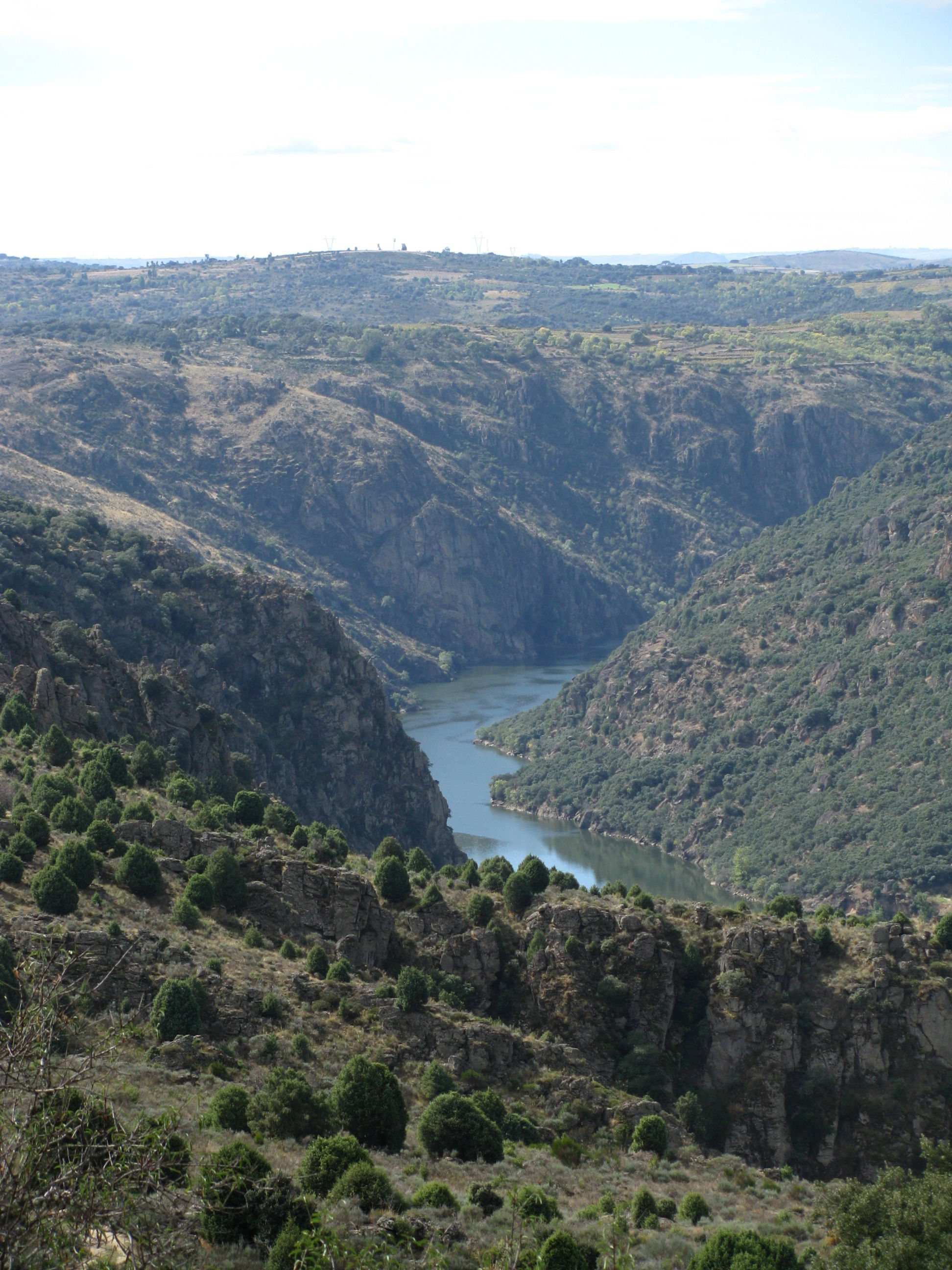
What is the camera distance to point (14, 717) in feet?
247

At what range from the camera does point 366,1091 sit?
145 ft

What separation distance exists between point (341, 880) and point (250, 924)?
4.55 metres

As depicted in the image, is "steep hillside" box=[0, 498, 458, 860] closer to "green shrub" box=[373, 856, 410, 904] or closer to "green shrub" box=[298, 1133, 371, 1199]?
"green shrub" box=[373, 856, 410, 904]

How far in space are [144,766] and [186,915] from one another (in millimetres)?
21647

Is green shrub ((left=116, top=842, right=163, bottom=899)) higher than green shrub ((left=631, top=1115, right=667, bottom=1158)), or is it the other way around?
green shrub ((left=116, top=842, right=163, bottom=899))

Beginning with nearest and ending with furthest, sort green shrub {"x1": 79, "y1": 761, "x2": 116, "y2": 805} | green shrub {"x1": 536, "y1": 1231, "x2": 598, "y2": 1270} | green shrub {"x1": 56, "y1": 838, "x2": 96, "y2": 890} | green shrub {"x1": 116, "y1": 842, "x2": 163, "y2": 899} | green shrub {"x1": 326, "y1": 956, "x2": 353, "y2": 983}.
Result: 1. green shrub {"x1": 536, "y1": 1231, "x2": 598, "y2": 1270}
2. green shrub {"x1": 56, "y1": 838, "x2": 96, "y2": 890}
3. green shrub {"x1": 326, "y1": 956, "x2": 353, "y2": 983}
4. green shrub {"x1": 116, "y1": 842, "x2": 163, "y2": 899}
5. green shrub {"x1": 79, "y1": 761, "x2": 116, "y2": 805}

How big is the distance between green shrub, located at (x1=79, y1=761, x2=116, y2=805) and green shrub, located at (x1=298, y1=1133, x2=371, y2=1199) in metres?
31.2

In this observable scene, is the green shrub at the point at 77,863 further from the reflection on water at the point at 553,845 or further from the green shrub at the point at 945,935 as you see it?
the reflection on water at the point at 553,845

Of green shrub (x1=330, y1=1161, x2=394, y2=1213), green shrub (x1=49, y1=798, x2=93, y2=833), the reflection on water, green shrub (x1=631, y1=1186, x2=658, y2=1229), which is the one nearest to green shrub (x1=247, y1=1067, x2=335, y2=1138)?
green shrub (x1=330, y1=1161, x2=394, y2=1213)

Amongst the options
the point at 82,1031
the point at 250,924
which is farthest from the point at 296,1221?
the point at 250,924

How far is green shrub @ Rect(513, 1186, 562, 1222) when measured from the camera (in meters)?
37.3

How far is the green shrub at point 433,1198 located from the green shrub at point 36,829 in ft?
83.9

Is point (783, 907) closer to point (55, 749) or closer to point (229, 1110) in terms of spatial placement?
point (55, 749)

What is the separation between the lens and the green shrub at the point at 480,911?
64.2m
